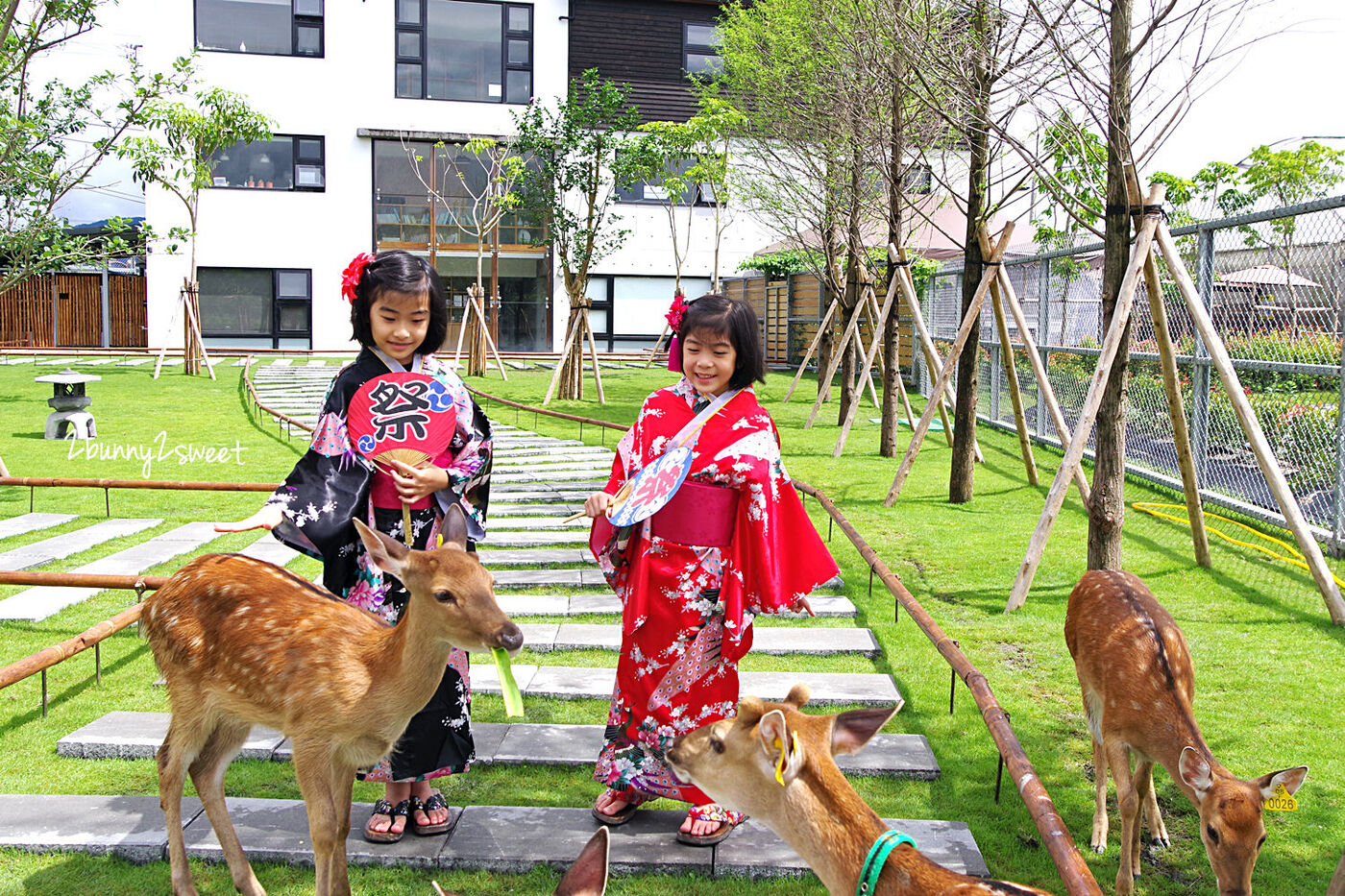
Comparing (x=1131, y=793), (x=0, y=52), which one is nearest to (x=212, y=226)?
(x=0, y=52)

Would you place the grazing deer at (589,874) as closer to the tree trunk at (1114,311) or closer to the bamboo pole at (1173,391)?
the tree trunk at (1114,311)

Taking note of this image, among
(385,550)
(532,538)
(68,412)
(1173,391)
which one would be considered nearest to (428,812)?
(385,550)

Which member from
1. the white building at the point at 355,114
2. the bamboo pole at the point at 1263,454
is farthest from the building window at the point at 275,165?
the bamboo pole at the point at 1263,454

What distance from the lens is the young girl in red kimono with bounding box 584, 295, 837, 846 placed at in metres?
3.80

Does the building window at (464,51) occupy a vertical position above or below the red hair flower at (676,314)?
above

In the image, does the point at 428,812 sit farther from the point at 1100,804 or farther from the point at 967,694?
the point at 967,694

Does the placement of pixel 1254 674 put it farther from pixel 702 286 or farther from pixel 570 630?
pixel 702 286

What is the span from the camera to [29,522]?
29.5 ft

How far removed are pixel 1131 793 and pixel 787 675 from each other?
2.18 m

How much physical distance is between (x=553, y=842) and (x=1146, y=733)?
2073mm

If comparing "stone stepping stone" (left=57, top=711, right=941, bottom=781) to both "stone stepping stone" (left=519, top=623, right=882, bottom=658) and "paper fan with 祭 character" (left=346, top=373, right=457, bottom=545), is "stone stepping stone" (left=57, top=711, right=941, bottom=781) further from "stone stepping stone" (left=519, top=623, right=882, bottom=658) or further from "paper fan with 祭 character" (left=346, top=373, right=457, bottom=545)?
"paper fan with 祭 character" (left=346, top=373, right=457, bottom=545)

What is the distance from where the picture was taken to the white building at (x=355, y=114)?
88.1 feet

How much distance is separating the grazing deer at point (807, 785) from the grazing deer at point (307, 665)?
611mm

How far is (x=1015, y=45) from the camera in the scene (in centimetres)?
847
